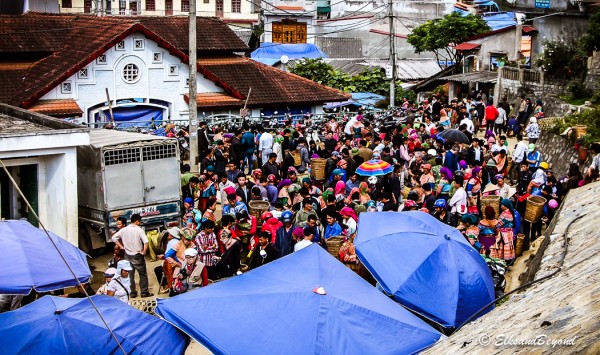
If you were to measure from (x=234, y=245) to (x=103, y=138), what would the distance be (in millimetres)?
5105

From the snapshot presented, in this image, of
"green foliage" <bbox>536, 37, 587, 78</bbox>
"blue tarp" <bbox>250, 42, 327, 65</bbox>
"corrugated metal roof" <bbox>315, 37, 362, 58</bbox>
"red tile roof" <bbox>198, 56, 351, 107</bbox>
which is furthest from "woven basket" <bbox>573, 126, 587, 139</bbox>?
"corrugated metal roof" <bbox>315, 37, 362, 58</bbox>

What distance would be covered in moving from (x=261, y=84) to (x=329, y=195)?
16270mm

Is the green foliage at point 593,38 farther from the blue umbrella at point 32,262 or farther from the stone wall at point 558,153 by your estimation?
the blue umbrella at point 32,262

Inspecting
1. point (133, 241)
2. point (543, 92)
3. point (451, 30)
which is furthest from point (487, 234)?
point (451, 30)

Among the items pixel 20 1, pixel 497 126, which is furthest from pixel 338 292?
pixel 20 1

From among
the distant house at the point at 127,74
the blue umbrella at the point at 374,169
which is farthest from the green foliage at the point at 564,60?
the blue umbrella at the point at 374,169

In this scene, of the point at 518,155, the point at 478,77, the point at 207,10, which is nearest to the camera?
the point at 518,155

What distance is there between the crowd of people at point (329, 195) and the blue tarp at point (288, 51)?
24751 millimetres

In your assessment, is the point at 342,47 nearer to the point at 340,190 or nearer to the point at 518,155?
the point at 518,155

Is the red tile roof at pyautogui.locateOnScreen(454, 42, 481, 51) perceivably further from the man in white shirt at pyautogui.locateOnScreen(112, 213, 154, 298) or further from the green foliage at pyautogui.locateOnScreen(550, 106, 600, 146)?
the man in white shirt at pyautogui.locateOnScreen(112, 213, 154, 298)

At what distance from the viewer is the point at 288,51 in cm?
5128

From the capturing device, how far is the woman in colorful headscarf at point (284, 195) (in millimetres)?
17908

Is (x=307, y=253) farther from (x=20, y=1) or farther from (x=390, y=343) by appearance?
(x=20, y=1)

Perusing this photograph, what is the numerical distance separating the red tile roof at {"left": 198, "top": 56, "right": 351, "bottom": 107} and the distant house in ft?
0.11
